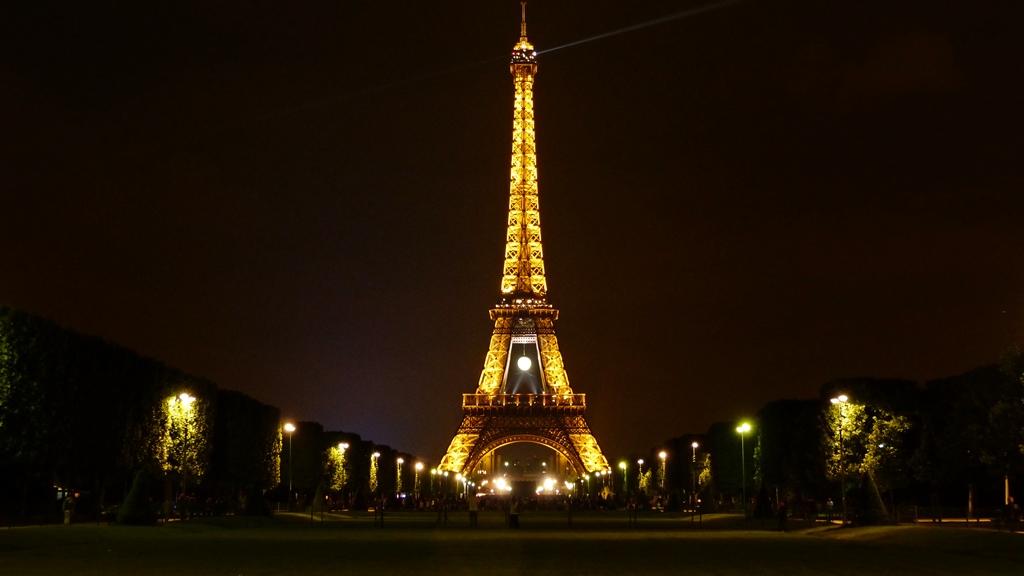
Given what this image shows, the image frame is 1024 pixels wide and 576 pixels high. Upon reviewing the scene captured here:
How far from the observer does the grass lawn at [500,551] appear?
3059 cm

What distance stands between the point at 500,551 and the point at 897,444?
119 ft

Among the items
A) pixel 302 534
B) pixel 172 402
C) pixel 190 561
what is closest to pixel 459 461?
pixel 172 402

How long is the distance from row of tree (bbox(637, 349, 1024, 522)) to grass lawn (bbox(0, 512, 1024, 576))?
10226mm

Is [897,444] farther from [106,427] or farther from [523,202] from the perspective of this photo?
[523,202]

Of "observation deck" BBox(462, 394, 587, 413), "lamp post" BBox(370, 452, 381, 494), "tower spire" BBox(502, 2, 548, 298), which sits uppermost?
"tower spire" BBox(502, 2, 548, 298)

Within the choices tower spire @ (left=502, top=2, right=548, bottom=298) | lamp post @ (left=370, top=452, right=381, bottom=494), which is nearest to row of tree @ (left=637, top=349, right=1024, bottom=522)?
tower spire @ (left=502, top=2, right=548, bottom=298)

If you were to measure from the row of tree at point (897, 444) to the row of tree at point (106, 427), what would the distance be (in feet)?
92.5

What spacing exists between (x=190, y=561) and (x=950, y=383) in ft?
167

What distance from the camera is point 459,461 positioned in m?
107

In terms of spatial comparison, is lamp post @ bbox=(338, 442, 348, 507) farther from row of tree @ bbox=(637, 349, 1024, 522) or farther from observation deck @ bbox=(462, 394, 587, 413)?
row of tree @ bbox=(637, 349, 1024, 522)

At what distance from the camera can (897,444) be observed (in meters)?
69.2

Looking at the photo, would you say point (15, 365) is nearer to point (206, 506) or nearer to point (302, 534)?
point (302, 534)

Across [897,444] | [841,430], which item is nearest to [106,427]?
[841,430]

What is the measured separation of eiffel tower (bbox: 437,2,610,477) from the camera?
358ft
